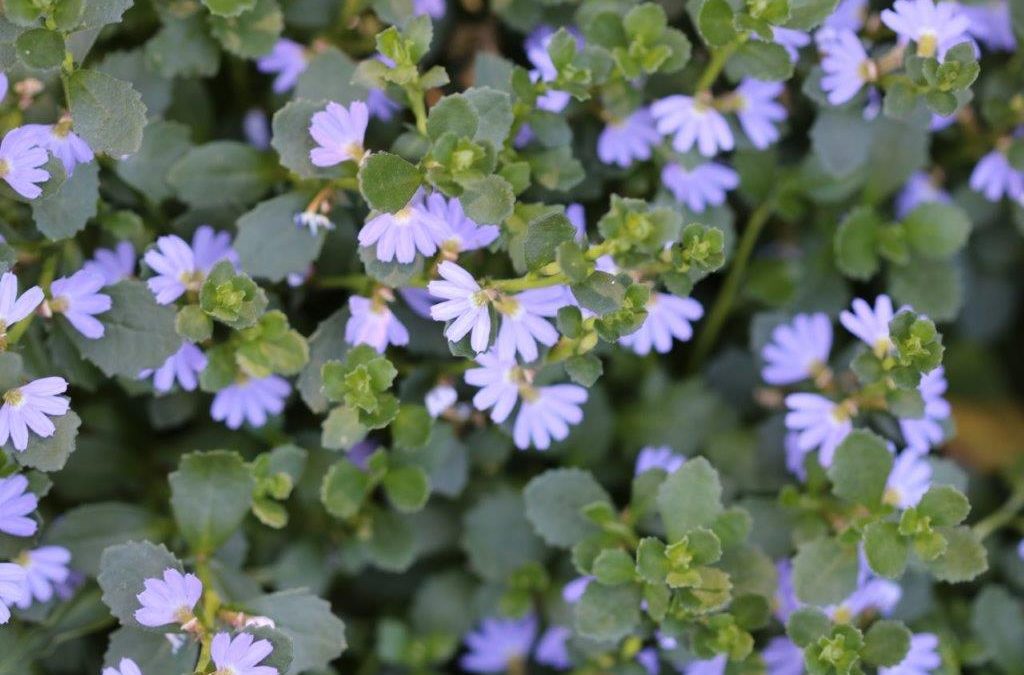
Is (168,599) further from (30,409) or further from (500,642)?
(500,642)

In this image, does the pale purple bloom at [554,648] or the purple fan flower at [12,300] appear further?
the pale purple bloom at [554,648]

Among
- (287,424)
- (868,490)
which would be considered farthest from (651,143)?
(287,424)

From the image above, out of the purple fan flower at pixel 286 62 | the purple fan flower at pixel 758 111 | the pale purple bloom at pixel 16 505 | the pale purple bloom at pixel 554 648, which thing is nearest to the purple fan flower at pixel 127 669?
the pale purple bloom at pixel 16 505

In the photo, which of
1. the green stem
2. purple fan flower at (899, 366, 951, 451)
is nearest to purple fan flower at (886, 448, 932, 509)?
purple fan flower at (899, 366, 951, 451)

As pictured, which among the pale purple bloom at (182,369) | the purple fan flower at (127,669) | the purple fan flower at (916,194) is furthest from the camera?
the purple fan flower at (916,194)

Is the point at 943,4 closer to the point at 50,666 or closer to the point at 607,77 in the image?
the point at 607,77

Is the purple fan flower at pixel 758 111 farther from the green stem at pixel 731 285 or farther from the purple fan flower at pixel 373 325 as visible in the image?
the purple fan flower at pixel 373 325
